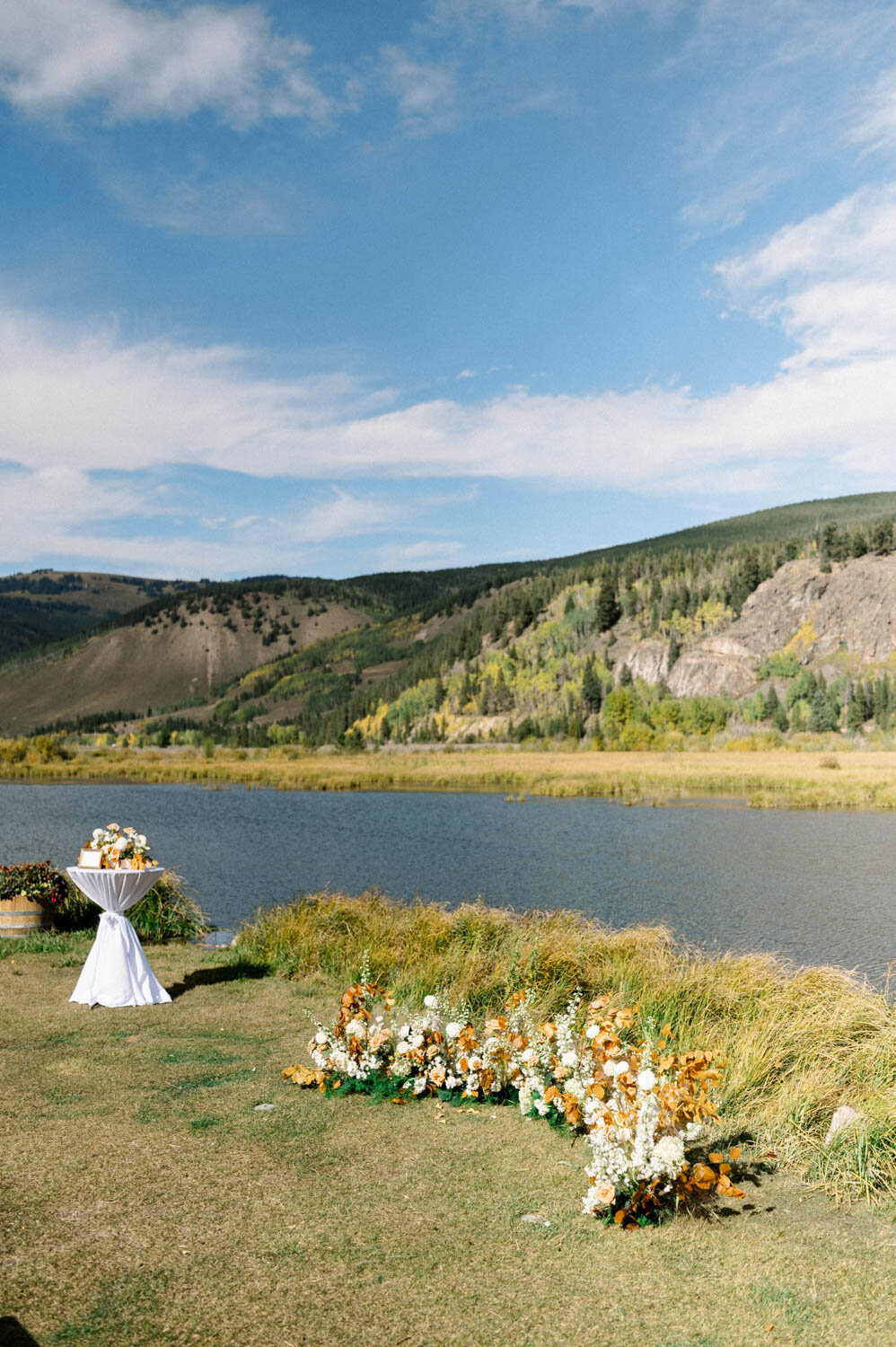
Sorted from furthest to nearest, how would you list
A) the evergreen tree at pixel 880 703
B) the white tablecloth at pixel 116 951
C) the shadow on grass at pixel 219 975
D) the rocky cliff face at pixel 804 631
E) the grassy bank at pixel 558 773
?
1. the rocky cliff face at pixel 804 631
2. the evergreen tree at pixel 880 703
3. the grassy bank at pixel 558 773
4. the shadow on grass at pixel 219 975
5. the white tablecloth at pixel 116 951

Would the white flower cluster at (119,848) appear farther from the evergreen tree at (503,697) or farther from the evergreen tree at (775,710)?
the evergreen tree at (503,697)

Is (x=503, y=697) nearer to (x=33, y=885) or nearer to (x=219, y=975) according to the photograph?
(x=33, y=885)

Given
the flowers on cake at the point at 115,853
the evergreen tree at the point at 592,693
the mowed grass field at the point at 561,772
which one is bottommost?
the mowed grass field at the point at 561,772

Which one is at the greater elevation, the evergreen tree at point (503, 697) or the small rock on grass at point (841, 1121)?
the evergreen tree at point (503, 697)

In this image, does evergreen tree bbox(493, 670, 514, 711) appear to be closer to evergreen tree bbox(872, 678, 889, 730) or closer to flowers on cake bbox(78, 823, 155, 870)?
evergreen tree bbox(872, 678, 889, 730)

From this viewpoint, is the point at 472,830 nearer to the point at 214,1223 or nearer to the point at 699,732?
the point at 214,1223

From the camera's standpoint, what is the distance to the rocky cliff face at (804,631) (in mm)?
125562

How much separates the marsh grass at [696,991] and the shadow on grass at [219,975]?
27 centimetres

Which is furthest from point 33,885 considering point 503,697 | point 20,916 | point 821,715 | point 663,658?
point 503,697

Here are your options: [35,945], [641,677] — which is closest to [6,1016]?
[35,945]

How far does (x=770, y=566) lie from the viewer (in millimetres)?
145500

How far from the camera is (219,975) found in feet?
45.5

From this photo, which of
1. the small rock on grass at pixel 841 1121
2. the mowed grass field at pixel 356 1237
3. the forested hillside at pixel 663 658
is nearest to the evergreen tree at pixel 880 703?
the forested hillside at pixel 663 658

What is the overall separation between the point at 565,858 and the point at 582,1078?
26.1m
